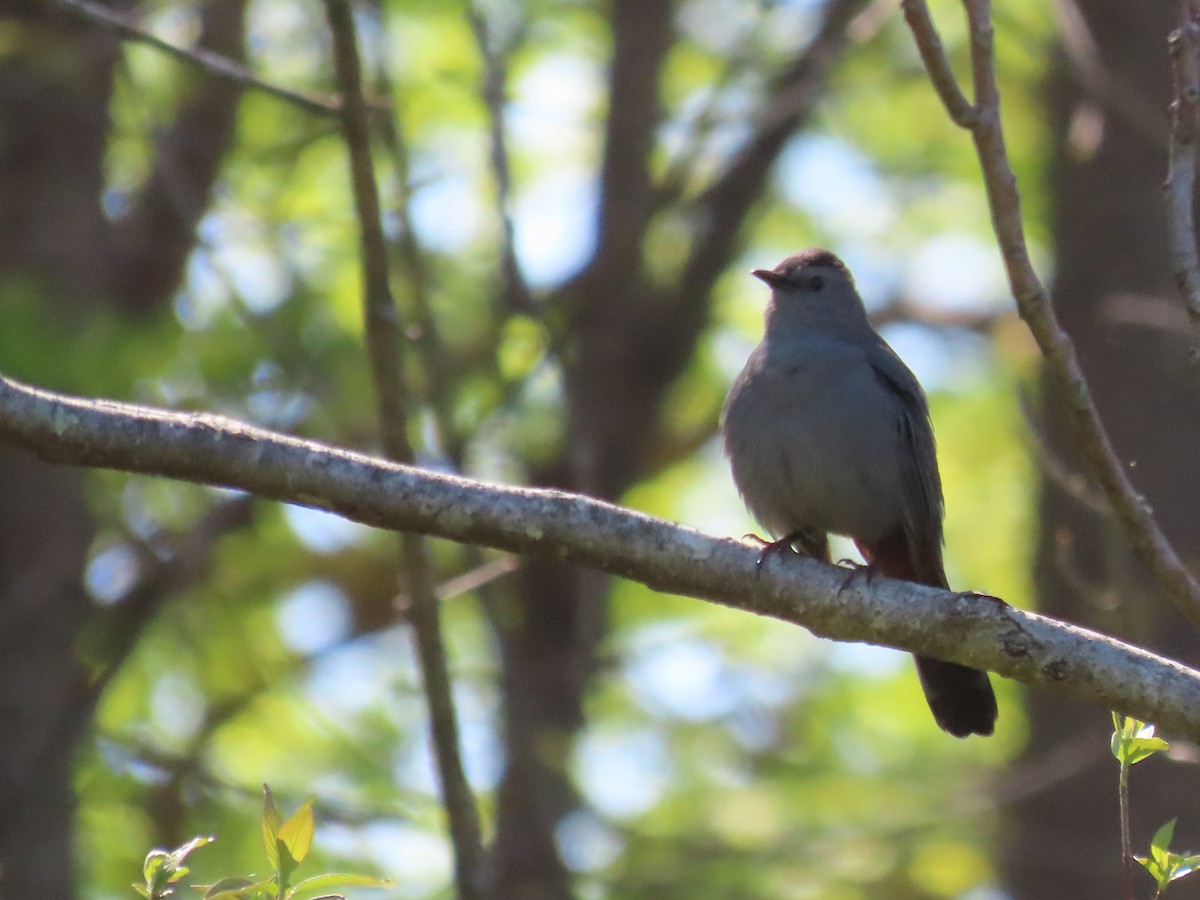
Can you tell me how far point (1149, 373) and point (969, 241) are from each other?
7.78 ft

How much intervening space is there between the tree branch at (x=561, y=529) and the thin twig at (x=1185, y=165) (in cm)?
78

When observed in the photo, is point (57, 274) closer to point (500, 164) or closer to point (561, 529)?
point (500, 164)

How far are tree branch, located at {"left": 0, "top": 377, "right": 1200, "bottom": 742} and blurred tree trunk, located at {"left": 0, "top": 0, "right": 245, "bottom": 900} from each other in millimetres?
2785

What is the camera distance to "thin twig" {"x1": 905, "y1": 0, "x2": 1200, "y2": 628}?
342 centimetres

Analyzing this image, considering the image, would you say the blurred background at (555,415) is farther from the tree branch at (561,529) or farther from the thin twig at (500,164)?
the tree branch at (561,529)

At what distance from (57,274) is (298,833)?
5204 millimetres

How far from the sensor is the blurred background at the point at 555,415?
21.7 feet

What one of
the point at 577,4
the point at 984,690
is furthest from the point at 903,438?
the point at 577,4

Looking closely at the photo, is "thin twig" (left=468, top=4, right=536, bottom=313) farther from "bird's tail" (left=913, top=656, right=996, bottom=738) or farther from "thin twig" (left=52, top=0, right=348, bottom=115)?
"bird's tail" (left=913, top=656, right=996, bottom=738)

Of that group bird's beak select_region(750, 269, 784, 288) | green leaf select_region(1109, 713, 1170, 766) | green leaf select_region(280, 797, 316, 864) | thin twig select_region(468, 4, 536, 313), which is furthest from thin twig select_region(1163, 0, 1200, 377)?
thin twig select_region(468, 4, 536, 313)

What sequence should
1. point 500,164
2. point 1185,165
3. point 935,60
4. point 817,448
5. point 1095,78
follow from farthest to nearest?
point 1095,78
point 500,164
point 817,448
point 1185,165
point 935,60

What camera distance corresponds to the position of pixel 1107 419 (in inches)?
319

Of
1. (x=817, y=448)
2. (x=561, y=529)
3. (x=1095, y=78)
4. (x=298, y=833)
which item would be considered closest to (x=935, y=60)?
(x=561, y=529)

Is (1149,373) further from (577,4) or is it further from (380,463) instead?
(380,463)
